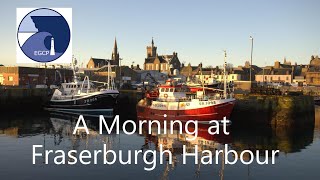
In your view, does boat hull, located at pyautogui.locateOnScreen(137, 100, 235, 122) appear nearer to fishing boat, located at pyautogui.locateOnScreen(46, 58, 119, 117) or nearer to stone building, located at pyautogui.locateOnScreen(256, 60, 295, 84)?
fishing boat, located at pyautogui.locateOnScreen(46, 58, 119, 117)

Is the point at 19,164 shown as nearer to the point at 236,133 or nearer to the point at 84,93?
the point at 236,133

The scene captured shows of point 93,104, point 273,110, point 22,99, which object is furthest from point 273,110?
point 22,99

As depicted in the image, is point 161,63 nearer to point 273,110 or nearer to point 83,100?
point 83,100

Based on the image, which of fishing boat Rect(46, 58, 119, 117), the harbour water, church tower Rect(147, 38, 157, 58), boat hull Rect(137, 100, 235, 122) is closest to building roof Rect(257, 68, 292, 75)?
church tower Rect(147, 38, 157, 58)

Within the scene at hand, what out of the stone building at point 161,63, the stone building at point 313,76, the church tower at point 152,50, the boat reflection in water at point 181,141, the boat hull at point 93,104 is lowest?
the boat reflection in water at point 181,141

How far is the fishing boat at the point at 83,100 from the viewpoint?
51.2 meters

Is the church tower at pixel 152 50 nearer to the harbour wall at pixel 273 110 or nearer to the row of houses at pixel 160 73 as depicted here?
the row of houses at pixel 160 73

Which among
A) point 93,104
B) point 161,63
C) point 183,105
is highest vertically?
point 161,63

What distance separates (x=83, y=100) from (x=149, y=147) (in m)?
26.8

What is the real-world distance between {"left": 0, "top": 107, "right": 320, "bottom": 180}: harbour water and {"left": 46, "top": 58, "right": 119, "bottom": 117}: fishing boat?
784 centimetres

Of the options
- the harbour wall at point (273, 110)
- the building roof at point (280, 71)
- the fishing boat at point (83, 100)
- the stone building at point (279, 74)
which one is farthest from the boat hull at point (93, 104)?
the building roof at point (280, 71)

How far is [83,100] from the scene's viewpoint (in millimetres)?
52312

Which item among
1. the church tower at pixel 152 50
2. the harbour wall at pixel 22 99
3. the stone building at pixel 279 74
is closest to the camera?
the harbour wall at pixel 22 99

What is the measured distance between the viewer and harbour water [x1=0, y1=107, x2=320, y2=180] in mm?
19875
